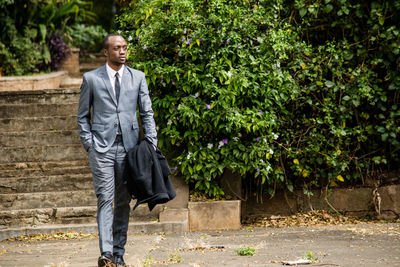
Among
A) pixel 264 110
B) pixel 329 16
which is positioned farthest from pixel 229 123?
pixel 329 16

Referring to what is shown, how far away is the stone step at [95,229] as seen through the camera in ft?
19.4

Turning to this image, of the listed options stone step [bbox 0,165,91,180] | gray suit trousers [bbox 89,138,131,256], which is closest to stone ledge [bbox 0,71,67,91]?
stone step [bbox 0,165,91,180]

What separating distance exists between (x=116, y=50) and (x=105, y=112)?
0.50 meters

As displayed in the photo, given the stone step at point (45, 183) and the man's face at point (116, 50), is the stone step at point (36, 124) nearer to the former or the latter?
the stone step at point (45, 183)

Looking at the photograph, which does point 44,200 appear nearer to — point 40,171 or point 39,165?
point 40,171

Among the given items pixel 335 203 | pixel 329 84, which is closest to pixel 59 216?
pixel 335 203

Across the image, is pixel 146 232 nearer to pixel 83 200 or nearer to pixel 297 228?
pixel 83 200

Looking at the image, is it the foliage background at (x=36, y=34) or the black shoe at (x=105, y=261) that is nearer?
the black shoe at (x=105, y=261)

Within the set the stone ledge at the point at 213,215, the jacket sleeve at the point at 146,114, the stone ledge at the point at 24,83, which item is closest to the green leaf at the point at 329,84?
the stone ledge at the point at 213,215

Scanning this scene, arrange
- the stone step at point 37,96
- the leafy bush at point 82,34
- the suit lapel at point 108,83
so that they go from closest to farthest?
the suit lapel at point 108,83, the stone step at point 37,96, the leafy bush at point 82,34

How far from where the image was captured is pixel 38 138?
736 cm

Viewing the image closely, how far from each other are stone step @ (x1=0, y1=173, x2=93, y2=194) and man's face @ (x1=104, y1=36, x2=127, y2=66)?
271 centimetres

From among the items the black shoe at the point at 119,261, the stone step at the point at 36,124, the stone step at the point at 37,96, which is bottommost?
the black shoe at the point at 119,261

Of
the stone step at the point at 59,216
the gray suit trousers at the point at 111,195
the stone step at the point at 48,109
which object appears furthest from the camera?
the stone step at the point at 48,109
